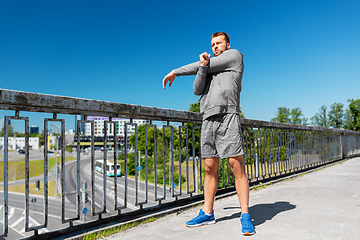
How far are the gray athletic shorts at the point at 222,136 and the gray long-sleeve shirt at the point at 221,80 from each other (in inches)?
3.0

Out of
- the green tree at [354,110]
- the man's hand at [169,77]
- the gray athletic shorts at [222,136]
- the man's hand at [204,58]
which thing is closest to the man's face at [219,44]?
the man's hand at [204,58]

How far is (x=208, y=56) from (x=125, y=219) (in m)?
1.85

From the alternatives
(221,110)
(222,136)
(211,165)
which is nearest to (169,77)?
(221,110)

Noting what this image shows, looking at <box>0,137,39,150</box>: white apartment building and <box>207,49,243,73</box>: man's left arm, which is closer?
<box>0,137,39,150</box>: white apartment building

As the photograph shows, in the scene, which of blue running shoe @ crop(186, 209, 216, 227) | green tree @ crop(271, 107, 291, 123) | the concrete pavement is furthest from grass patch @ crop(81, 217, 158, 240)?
green tree @ crop(271, 107, 291, 123)

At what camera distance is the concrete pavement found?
7.27 ft

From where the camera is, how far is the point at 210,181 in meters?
2.63

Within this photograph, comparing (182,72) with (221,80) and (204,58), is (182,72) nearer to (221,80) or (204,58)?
(204,58)

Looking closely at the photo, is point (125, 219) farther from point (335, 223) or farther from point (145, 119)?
point (335, 223)

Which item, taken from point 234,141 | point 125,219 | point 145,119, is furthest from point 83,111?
point 234,141

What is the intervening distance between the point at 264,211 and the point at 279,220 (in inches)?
15.2

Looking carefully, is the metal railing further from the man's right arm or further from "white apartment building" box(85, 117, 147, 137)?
the man's right arm

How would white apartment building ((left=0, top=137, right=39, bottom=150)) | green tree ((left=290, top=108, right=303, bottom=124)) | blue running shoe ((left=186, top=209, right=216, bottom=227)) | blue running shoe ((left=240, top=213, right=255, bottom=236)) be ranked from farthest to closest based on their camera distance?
green tree ((left=290, top=108, right=303, bottom=124)) < blue running shoe ((left=186, top=209, right=216, bottom=227)) < blue running shoe ((left=240, top=213, right=255, bottom=236)) < white apartment building ((left=0, top=137, right=39, bottom=150))

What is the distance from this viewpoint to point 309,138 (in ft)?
25.4
